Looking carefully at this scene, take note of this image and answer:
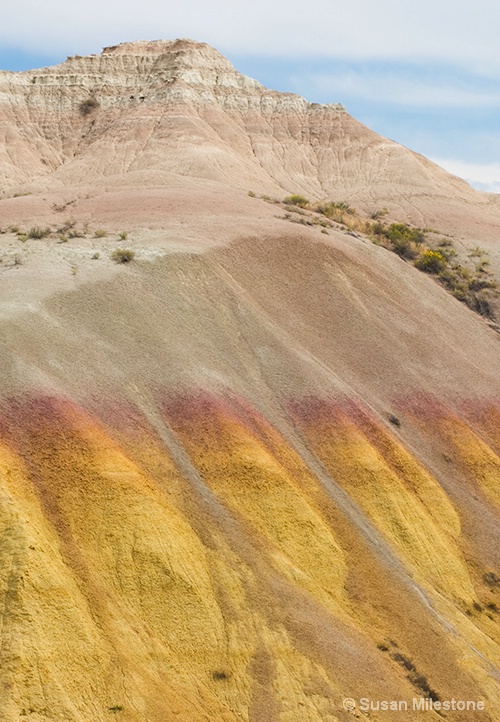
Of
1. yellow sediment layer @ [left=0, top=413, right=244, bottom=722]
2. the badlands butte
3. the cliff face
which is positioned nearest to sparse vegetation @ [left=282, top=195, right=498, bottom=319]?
the badlands butte

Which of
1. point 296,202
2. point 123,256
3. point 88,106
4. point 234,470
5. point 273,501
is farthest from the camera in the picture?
point 88,106

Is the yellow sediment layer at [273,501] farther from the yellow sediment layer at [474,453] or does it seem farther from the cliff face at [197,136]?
the cliff face at [197,136]

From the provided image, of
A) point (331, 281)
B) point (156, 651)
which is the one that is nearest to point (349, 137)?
point (331, 281)

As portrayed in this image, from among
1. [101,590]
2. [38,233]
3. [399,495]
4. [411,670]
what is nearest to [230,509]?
[101,590]

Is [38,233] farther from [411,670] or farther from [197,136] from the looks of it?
[197,136]

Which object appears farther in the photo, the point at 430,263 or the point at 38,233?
the point at 430,263

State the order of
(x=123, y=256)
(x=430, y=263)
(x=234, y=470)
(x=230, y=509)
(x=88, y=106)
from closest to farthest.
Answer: (x=230, y=509)
(x=234, y=470)
(x=123, y=256)
(x=430, y=263)
(x=88, y=106)
